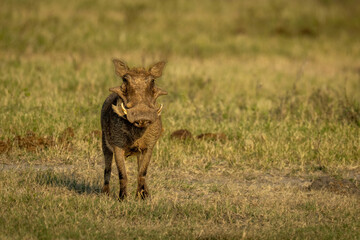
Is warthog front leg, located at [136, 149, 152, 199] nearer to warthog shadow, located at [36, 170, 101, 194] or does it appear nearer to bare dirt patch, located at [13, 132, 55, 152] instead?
warthog shadow, located at [36, 170, 101, 194]

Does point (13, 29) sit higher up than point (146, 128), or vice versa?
point (13, 29)

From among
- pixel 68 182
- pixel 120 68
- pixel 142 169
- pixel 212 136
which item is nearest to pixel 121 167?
pixel 142 169

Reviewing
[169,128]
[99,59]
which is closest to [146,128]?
[169,128]

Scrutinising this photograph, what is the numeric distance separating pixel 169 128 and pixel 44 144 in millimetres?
2182

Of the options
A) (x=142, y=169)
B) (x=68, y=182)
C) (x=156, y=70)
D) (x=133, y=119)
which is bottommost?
(x=68, y=182)

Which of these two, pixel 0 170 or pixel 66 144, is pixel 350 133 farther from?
pixel 0 170

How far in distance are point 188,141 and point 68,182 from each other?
8.10ft

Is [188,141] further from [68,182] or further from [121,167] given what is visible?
[121,167]

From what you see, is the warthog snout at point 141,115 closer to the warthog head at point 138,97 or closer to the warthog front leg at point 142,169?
the warthog head at point 138,97

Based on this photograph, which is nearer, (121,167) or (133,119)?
(133,119)

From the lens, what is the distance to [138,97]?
19.0 ft

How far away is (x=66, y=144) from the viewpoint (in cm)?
870

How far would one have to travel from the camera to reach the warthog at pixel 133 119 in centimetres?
574

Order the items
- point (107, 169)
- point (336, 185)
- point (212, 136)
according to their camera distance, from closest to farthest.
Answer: point (107, 169), point (336, 185), point (212, 136)
